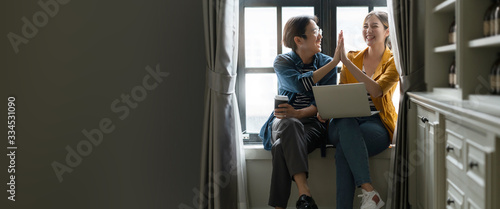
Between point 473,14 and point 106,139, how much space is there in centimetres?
211

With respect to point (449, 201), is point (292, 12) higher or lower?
higher

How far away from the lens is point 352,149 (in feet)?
9.18

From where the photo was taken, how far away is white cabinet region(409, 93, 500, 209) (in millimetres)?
1637

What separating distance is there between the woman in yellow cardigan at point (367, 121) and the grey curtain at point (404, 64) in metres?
0.10

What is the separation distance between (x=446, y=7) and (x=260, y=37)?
118 centimetres

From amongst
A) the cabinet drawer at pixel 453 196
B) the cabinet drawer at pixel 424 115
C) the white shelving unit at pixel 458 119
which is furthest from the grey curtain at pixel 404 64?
the cabinet drawer at pixel 453 196

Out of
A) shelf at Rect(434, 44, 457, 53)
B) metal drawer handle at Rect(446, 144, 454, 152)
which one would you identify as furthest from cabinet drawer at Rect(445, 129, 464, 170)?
shelf at Rect(434, 44, 457, 53)

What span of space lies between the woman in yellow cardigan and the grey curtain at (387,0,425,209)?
0.34 feet

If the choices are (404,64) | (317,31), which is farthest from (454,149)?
(317,31)

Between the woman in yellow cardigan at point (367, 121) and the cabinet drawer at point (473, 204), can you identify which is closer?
the cabinet drawer at point (473, 204)

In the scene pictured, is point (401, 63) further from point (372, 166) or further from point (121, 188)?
point (121, 188)

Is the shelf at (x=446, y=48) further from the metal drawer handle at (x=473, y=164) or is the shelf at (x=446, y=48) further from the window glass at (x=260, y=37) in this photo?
the window glass at (x=260, y=37)

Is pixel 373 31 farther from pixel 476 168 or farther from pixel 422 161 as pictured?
pixel 476 168

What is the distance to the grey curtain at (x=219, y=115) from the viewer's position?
2949 millimetres
